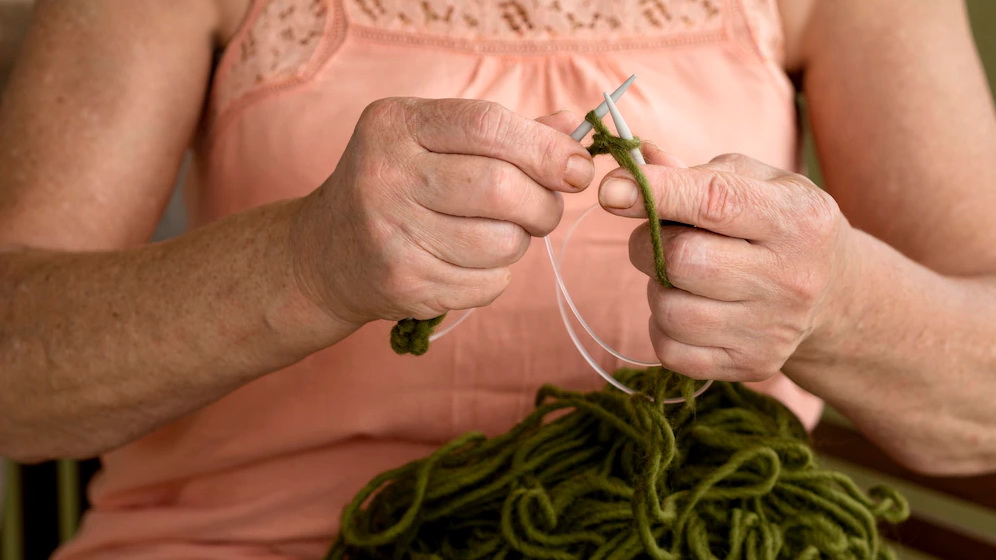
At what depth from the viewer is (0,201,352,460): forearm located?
0.65m

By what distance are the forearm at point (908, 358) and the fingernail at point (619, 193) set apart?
0.71 ft

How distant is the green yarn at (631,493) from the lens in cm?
63

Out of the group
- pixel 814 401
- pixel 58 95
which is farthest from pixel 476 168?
pixel 814 401

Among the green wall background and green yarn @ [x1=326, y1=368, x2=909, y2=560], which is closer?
green yarn @ [x1=326, y1=368, x2=909, y2=560]

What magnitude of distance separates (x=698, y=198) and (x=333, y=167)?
1.30 ft

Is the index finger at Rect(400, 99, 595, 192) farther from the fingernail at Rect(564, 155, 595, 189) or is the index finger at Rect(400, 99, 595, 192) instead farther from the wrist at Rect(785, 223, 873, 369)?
the wrist at Rect(785, 223, 873, 369)

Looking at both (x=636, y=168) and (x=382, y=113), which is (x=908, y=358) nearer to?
(x=636, y=168)

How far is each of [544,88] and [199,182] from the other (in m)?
0.41

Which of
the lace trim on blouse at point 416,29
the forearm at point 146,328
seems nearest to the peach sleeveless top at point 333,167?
the lace trim on blouse at point 416,29

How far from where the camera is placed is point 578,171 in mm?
524

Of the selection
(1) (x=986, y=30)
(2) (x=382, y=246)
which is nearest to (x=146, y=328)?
(2) (x=382, y=246)

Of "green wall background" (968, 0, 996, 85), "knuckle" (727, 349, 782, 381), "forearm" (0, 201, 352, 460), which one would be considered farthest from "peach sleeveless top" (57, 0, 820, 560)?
"green wall background" (968, 0, 996, 85)

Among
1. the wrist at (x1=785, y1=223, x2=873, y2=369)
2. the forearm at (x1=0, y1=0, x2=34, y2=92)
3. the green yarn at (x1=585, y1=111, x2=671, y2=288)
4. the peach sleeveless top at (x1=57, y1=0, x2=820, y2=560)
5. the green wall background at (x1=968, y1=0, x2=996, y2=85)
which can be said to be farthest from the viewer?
the green wall background at (x1=968, y1=0, x2=996, y2=85)

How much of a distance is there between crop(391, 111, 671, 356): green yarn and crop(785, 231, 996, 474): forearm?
0.63 feet
